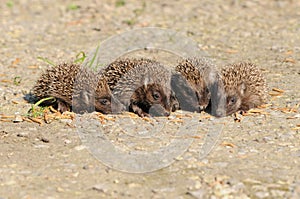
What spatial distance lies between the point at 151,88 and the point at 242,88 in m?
1.36

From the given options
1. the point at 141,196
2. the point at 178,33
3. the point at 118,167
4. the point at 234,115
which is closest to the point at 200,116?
the point at 234,115

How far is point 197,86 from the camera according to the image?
7.91 meters

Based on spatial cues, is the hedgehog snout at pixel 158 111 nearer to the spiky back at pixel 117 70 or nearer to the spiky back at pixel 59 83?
the spiky back at pixel 117 70

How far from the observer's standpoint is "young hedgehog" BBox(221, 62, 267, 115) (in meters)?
7.76

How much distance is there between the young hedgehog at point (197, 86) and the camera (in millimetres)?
7754

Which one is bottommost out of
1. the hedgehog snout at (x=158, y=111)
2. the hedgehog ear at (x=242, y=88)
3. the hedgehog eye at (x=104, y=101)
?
the hedgehog snout at (x=158, y=111)

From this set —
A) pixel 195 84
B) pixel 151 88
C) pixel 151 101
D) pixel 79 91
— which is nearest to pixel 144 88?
pixel 151 88

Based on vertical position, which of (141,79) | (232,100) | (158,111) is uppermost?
(141,79)

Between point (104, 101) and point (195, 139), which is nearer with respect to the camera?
point (195, 139)

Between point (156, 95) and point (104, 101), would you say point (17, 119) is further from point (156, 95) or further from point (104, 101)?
point (156, 95)

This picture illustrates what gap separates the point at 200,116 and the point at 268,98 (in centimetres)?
119

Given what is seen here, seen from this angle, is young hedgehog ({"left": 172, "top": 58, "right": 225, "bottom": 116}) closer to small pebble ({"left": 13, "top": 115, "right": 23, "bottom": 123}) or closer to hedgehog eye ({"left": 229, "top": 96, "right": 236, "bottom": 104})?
hedgehog eye ({"left": 229, "top": 96, "right": 236, "bottom": 104})

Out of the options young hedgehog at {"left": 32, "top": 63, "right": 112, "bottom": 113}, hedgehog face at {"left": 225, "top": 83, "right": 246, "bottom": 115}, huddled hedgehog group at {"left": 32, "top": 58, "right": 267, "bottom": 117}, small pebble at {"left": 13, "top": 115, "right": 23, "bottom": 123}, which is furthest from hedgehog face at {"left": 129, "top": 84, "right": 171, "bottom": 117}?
small pebble at {"left": 13, "top": 115, "right": 23, "bottom": 123}

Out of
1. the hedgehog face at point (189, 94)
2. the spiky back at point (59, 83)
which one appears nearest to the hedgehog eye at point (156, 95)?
the hedgehog face at point (189, 94)
